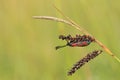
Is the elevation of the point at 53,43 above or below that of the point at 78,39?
above

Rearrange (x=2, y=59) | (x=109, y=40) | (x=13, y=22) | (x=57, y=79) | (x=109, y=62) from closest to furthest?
(x=57, y=79), (x=109, y=62), (x=109, y=40), (x=2, y=59), (x=13, y=22)

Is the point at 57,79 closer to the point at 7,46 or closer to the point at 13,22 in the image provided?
the point at 7,46

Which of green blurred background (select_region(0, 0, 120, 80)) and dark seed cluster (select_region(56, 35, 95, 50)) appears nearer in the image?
dark seed cluster (select_region(56, 35, 95, 50))

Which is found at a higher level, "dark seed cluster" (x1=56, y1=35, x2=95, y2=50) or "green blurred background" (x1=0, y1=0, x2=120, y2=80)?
"green blurred background" (x1=0, y1=0, x2=120, y2=80)

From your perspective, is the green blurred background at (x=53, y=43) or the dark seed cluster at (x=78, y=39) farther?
the green blurred background at (x=53, y=43)

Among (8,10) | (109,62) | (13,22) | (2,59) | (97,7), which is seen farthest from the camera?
(8,10)

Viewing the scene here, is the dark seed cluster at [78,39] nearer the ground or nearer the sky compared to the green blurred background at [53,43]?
nearer the ground

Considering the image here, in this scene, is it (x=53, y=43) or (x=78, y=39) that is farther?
(x=53, y=43)

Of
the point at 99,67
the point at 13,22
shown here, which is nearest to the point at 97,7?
the point at 13,22
